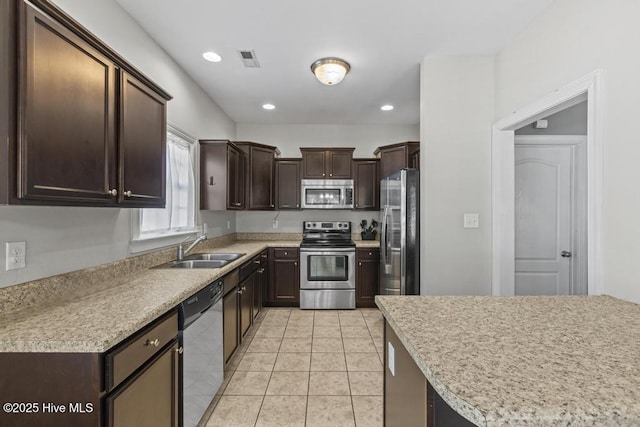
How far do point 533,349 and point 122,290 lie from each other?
74.2 inches

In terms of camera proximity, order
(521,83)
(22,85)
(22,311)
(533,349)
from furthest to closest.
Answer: (521,83) → (22,311) → (22,85) → (533,349)

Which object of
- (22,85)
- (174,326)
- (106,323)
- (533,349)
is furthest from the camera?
(174,326)

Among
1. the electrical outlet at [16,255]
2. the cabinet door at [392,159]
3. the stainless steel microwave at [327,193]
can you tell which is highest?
the cabinet door at [392,159]

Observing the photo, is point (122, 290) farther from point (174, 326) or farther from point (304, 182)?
point (304, 182)

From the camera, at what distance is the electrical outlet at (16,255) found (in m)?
1.28

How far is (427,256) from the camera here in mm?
2619

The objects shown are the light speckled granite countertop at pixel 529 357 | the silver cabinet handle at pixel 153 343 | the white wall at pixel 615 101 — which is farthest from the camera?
the white wall at pixel 615 101

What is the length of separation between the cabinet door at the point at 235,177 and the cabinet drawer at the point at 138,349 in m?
2.09

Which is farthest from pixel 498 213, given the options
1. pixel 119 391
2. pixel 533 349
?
pixel 119 391

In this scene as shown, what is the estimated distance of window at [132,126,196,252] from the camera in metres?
2.43

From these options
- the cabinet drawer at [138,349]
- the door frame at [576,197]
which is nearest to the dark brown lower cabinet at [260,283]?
the cabinet drawer at [138,349]

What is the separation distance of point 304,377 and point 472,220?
1.95 m

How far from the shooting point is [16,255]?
1308 mm

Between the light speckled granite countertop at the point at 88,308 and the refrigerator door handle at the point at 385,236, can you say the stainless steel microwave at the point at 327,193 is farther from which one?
the light speckled granite countertop at the point at 88,308
